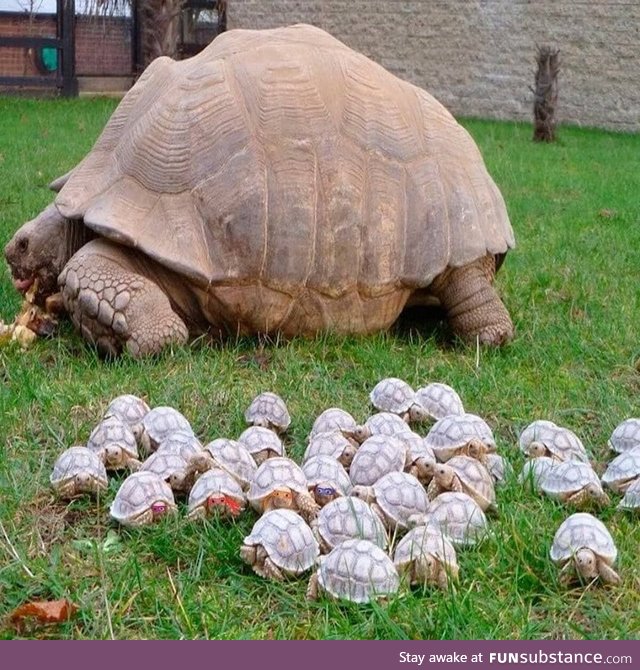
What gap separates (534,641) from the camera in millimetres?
2223

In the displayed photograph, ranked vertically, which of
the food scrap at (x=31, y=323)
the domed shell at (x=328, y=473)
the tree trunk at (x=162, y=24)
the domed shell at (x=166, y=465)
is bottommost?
the tree trunk at (x=162, y=24)

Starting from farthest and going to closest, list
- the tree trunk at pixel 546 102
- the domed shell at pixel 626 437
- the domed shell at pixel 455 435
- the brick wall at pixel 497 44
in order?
the brick wall at pixel 497 44 → the tree trunk at pixel 546 102 → the domed shell at pixel 626 437 → the domed shell at pixel 455 435

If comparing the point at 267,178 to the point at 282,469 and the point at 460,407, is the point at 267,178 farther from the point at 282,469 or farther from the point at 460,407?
the point at 282,469

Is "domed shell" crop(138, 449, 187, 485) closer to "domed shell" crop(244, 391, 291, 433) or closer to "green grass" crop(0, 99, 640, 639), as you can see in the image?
Answer: "green grass" crop(0, 99, 640, 639)

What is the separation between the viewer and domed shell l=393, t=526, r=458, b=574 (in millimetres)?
2453

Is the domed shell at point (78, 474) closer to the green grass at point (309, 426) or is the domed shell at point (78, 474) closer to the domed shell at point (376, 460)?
the green grass at point (309, 426)

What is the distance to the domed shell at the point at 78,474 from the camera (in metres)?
2.91

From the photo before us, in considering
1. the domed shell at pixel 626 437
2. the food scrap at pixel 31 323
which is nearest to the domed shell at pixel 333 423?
the domed shell at pixel 626 437

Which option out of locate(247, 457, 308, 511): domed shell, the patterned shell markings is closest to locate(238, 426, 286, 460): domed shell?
locate(247, 457, 308, 511): domed shell

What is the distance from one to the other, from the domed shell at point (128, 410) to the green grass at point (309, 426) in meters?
0.13

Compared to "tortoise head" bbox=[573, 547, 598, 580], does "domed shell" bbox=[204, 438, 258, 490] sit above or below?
below

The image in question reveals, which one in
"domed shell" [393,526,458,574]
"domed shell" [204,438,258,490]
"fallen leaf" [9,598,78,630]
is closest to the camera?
"fallen leaf" [9,598,78,630]

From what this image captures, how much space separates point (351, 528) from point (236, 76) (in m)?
2.56

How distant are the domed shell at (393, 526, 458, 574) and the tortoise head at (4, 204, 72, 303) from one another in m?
2.81
